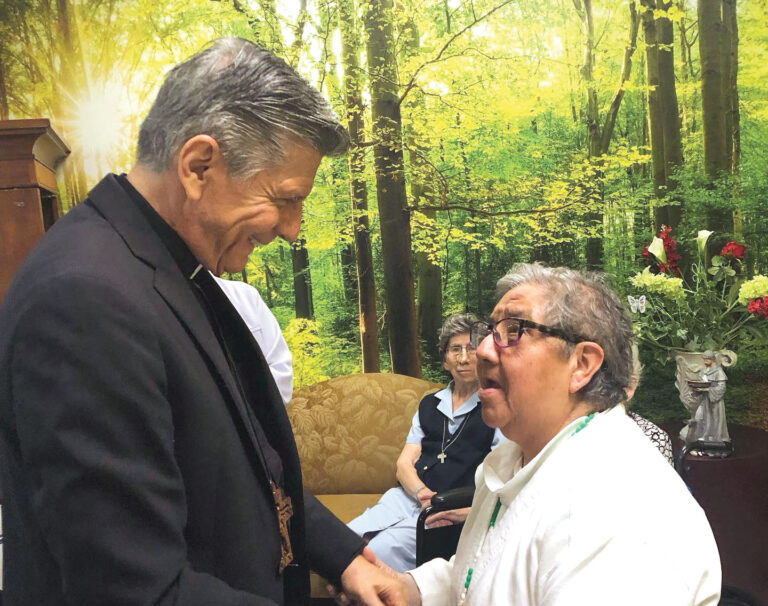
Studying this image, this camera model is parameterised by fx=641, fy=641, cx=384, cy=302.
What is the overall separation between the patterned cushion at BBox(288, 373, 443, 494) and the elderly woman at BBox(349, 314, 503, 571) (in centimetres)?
36

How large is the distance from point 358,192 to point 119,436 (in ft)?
10.9

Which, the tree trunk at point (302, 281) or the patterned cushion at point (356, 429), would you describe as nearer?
the patterned cushion at point (356, 429)

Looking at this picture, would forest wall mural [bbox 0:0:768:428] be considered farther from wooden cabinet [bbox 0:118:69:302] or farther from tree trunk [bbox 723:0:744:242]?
wooden cabinet [bbox 0:118:69:302]

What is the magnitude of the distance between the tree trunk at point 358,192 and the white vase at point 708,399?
1860 millimetres

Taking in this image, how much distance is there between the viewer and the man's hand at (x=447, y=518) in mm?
2672

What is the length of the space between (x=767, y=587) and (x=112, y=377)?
2.89 m

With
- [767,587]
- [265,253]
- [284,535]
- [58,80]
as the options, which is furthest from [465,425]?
[58,80]

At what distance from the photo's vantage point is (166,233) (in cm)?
96

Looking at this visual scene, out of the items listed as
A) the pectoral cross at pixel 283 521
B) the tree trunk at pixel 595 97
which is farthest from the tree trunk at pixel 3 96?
the pectoral cross at pixel 283 521

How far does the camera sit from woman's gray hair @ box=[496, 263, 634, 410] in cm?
132

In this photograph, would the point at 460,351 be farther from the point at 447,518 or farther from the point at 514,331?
the point at 514,331

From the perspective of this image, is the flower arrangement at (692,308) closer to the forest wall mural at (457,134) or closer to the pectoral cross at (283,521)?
the forest wall mural at (457,134)

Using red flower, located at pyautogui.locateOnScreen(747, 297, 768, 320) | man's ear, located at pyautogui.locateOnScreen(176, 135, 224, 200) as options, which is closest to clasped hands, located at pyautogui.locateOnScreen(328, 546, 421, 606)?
man's ear, located at pyautogui.locateOnScreen(176, 135, 224, 200)

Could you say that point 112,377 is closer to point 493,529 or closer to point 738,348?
point 493,529
